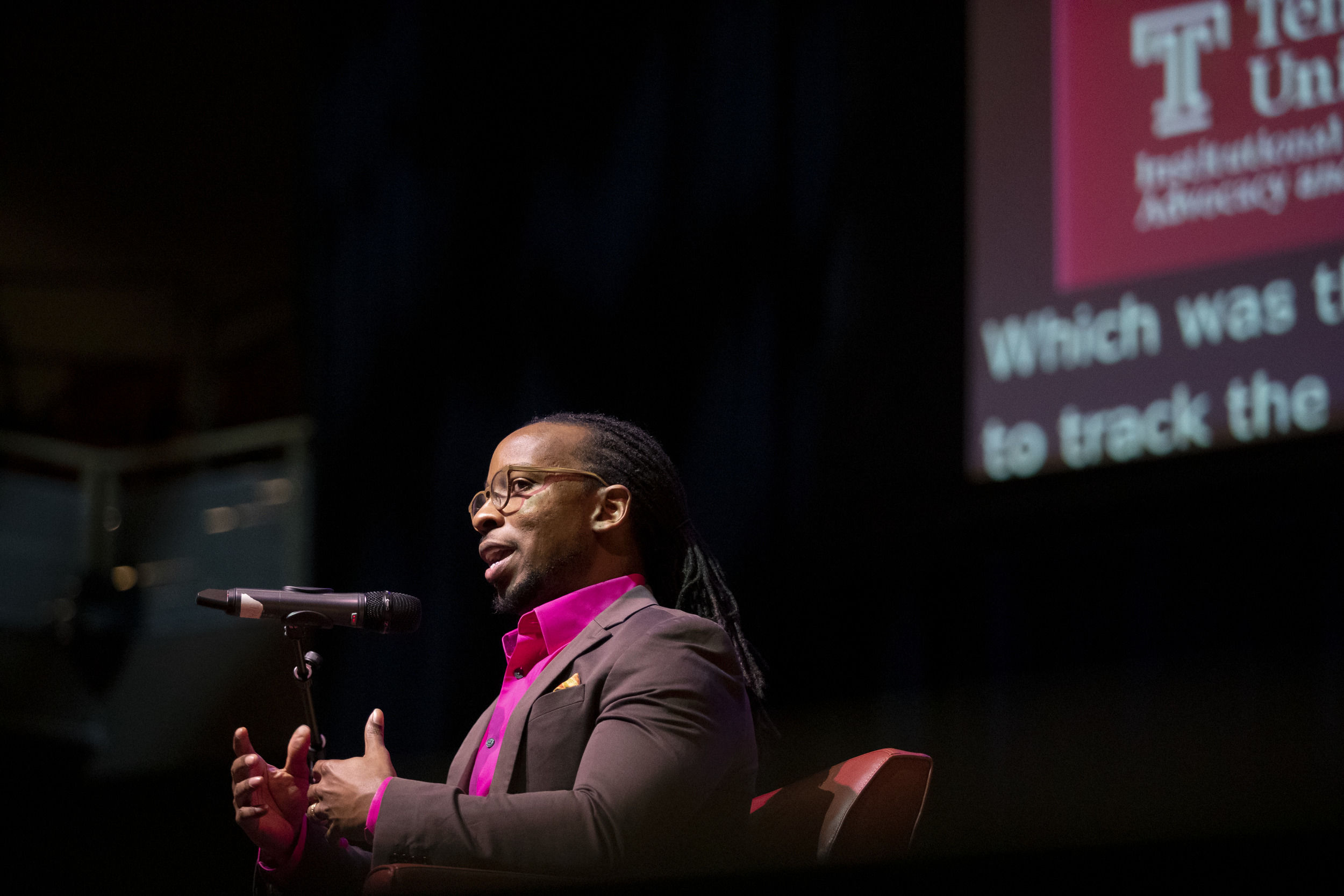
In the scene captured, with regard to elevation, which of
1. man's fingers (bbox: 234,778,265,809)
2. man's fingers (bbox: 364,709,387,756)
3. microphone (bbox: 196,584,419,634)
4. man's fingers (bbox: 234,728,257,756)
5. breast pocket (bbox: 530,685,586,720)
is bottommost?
man's fingers (bbox: 234,778,265,809)

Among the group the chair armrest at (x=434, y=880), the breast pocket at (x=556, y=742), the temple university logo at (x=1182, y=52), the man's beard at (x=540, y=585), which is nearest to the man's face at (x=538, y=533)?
the man's beard at (x=540, y=585)

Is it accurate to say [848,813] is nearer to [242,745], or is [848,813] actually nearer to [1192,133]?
[242,745]

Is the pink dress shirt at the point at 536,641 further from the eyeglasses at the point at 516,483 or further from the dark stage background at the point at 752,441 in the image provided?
the dark stage background at the point at 752,441

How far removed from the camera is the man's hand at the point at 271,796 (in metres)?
1.74

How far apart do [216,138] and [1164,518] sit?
4.40 meters

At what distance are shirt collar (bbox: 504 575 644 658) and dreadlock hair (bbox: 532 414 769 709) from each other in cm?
11

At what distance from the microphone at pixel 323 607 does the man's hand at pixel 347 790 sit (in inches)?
6.5

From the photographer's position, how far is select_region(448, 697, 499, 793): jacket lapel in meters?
1.85

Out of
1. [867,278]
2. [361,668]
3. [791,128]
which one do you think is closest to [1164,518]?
[867,278]

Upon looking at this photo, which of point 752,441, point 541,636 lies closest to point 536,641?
point 541,636

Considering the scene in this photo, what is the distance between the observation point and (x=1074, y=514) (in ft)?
9.43

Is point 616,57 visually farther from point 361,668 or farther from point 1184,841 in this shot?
point 1184,841

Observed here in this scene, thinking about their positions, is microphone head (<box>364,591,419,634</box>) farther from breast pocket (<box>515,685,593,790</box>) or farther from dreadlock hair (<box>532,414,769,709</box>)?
dreadlock hair (<box>532,414,769,709</box>)

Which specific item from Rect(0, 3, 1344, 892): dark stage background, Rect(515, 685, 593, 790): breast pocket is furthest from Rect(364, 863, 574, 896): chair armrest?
Rect(0, 3, 1344, 892): dark stage background
